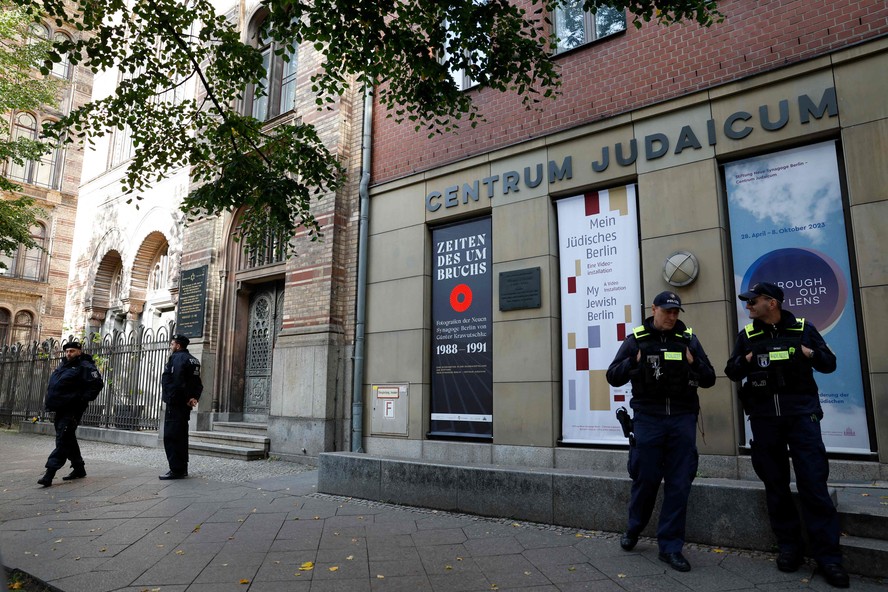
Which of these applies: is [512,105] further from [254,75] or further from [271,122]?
[271,122]

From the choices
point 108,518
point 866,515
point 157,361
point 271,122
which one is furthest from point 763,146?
point 157,361

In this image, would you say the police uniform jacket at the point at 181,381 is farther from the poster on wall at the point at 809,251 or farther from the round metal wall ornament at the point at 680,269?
the poster on wall at the point at 809,251

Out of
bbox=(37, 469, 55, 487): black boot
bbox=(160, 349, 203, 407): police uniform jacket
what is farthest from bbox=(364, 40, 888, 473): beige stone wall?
bbox=(37, 469, 55, 487): black boot

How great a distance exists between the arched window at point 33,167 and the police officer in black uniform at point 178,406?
87.6ft

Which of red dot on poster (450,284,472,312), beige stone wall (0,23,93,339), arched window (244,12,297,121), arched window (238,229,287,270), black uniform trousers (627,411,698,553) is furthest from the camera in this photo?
beige stone wall (0,23,93,339)

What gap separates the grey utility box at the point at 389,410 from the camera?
938 centimetres

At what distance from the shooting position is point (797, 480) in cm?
395

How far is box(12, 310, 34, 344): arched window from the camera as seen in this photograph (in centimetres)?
2881

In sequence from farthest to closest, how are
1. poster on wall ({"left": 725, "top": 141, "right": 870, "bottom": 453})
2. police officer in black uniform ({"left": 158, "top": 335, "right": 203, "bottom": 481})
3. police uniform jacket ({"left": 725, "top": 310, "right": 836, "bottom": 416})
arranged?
police officer in black uniform ({"left": 158, "top": 335, "right": 203, "bottom": 481})
poster on wall ({"left": 725, "top": 141, "right": 870, "bottom": 453})
police uniform jacket ({"left": 725, "top": 310, "right": 836, "bottom": 416})

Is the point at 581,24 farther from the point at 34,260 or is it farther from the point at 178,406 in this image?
the point at 34,260

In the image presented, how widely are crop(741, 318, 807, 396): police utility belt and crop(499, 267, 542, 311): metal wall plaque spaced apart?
401 centimetres

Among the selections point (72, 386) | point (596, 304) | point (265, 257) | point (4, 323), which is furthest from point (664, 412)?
point (4, 323)

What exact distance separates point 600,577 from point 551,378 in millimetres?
4025

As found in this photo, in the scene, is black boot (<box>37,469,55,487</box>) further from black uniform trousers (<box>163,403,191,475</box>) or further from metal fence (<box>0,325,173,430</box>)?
metal fence (<box>0,325,173,430</box>)
